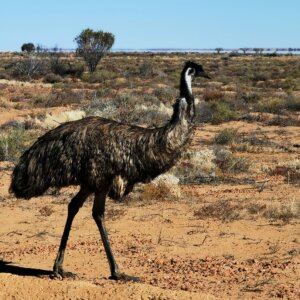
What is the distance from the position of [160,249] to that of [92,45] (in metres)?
47.4

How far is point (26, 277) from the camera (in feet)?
20.2

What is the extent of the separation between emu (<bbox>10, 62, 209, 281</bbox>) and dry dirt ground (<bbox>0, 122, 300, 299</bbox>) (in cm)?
55

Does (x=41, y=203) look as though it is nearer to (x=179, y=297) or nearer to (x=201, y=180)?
(x=201, y=180)

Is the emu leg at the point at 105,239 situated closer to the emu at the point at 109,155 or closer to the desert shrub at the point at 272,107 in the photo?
the emu at the point at 109,155

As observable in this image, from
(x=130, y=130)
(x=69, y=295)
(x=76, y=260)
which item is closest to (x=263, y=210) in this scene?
(x=76, y=260)

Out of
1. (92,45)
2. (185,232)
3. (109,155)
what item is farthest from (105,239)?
(92,45)

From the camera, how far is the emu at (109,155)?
19.8ft

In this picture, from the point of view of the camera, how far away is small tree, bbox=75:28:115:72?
177 ft

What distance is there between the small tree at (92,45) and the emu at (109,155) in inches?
1883

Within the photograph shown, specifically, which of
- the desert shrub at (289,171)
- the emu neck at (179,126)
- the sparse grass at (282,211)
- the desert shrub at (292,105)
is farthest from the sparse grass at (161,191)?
the desert shrub at (292,105)

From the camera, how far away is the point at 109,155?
20.2 feet

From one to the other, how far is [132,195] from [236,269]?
445 centimetres

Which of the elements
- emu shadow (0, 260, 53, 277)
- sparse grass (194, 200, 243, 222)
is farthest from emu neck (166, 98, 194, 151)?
sparse grass (194, 200, 243, 222)

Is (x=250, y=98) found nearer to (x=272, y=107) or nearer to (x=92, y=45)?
(x=272, y=107)
